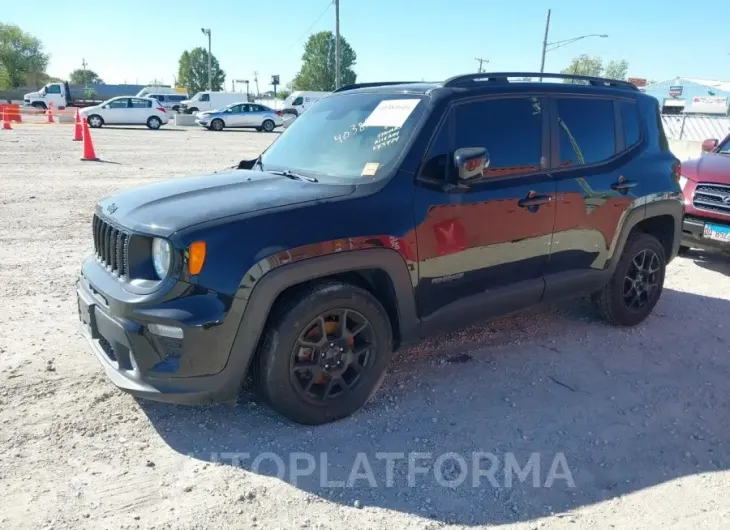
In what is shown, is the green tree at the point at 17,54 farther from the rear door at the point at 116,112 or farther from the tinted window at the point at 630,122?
the tinted window at the point at 630,122

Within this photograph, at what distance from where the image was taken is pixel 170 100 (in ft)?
173

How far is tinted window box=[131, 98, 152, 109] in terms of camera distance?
31.9m

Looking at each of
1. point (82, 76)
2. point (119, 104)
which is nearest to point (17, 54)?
point (82, 76)

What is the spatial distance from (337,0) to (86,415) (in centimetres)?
3792

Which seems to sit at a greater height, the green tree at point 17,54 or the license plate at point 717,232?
the green tree at point 17,54

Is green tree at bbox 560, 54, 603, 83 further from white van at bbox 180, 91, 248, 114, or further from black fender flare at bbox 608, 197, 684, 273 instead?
black fender flare at bbox 608, 197, 684, 273

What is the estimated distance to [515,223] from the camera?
3.87 meters

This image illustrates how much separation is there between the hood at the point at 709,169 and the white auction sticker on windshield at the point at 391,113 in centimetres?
464

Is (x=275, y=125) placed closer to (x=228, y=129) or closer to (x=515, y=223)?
(x=228, y=129)

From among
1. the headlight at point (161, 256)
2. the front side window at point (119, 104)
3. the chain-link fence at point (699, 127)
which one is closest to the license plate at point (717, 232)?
the headlight at point (161, 256)

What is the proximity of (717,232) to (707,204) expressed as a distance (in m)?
0.37

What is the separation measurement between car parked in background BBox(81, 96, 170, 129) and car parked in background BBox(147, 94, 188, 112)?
14.9 m

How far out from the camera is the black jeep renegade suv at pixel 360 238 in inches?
113

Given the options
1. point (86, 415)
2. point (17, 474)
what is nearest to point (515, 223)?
point (86, 415)
